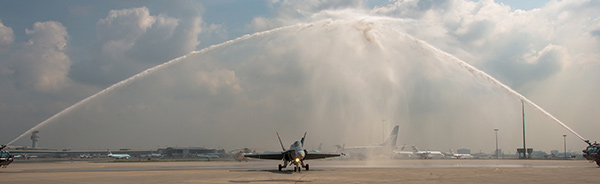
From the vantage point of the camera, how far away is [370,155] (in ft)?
408

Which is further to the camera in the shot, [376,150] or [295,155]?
[376,150]

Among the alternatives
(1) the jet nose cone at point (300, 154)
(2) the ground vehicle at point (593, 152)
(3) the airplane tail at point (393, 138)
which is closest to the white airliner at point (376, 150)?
(3) the airplane tail at point (393, 138)

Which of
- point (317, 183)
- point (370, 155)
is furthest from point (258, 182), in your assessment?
point (370, 155)

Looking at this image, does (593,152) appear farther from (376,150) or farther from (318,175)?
(376,150)

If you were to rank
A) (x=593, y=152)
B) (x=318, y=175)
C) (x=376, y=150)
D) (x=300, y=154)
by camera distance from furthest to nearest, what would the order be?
1. (x=376, y=150)
2. (x=593, y=152)
3. (x=300, y=154)
4. (x=318, y=175)

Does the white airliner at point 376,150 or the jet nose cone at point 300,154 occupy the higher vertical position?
the jet nose cone at point 300,154

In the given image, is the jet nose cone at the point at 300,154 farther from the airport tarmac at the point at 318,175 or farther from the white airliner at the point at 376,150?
the white airliner at the point at 376,150

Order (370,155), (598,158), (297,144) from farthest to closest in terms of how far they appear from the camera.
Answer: (370,155) → (598,158) → (297,144)

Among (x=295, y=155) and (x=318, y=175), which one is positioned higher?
(x=295, y=155)

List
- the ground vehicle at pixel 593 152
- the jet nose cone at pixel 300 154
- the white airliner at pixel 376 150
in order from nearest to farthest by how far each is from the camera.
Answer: the jet nose cone at pixel 300 154
the ground vehicle at pixel 593 152
the white airliner at pixel 376 150

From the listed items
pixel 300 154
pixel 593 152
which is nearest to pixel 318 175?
pixel 300 154

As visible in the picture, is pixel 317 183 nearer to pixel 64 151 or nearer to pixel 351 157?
pixel 351 157

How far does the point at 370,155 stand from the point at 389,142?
15221 millimetres

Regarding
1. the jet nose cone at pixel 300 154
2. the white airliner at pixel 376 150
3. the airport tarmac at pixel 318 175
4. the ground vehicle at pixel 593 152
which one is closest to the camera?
the airport tarmac at pixel 318 175
